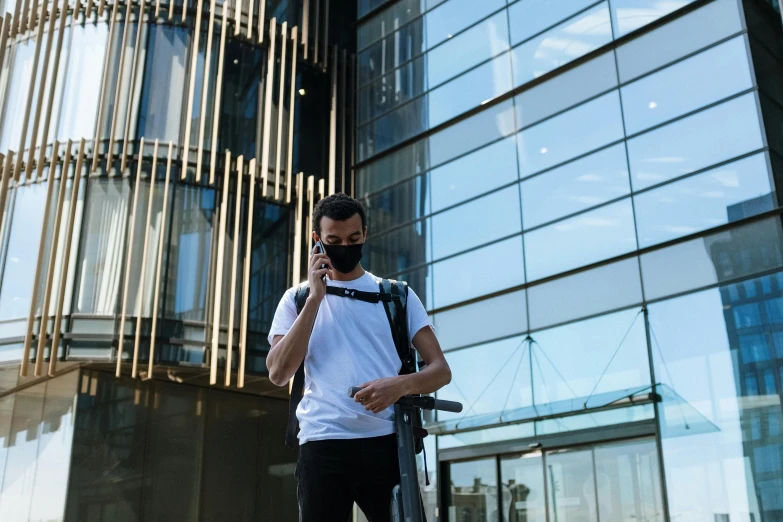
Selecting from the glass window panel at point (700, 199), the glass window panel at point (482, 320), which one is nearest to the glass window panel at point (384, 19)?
the glass window panel at point (482, 320)

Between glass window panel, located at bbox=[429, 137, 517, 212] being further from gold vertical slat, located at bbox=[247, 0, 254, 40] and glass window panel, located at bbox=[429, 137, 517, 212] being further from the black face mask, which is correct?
the black face mask

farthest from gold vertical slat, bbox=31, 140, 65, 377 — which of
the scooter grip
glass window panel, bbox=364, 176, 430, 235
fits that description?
the scooter grip

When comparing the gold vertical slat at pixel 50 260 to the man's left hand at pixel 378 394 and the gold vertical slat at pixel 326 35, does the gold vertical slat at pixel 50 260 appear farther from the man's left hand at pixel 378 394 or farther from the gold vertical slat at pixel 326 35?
the man's left hand at pixel 378 394

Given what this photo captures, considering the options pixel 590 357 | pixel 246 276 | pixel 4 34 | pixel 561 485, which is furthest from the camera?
pixel 4 34

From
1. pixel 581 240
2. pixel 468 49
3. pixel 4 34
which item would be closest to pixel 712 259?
pixel 581 240

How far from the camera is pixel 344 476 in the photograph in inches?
92.1

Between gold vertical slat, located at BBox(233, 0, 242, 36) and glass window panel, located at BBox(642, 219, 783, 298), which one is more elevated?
gold vertical slat, located at BBox(233, 0, 242, 36)

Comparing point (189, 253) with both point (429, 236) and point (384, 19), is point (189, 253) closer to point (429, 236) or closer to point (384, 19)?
point (429, 236)

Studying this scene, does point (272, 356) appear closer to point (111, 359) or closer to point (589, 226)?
point (589, 226)

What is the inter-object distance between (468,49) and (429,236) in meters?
3.64

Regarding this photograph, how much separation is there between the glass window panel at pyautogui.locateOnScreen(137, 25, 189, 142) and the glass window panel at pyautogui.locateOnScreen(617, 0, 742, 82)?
8.04 metres

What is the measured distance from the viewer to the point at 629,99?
12359 millimetres

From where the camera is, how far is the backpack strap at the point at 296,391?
2479 mm

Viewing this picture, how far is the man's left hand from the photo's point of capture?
2197 mm
